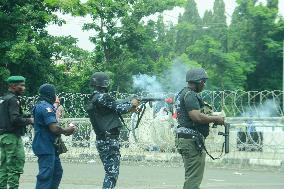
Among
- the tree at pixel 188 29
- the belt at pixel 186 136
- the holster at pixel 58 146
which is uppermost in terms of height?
the tree at pixel 188 29

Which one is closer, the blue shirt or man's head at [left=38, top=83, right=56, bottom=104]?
the blue shirt

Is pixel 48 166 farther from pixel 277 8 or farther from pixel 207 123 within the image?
pixel 277 8

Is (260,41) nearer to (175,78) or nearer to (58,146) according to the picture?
(175,78)

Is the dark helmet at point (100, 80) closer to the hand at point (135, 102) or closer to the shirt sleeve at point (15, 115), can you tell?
the hand at point (135, 102)

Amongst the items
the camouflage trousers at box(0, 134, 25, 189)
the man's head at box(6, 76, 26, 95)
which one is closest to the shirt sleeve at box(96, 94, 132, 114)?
the man's head at box(6, 76, 26, 95)

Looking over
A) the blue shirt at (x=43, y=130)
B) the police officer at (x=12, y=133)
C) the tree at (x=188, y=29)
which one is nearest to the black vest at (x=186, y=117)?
the blue shirt at (x=43, y=130)

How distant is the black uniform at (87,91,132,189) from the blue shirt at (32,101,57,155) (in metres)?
0.53

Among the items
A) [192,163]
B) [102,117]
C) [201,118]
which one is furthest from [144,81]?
[201,118]

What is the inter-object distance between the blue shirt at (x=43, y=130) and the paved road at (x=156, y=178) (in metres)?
3.24

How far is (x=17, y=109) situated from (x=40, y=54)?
55.5 ft

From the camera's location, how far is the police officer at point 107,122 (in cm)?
786

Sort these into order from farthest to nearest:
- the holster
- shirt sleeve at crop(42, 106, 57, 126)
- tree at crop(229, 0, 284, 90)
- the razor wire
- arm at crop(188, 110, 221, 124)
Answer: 1. tree at crop(229, 0, 284, 90)
2. the razor wire
3. the holster
4. shirt sleeve at crop(42, 106, 57, 126)
5. arm at crop(188, 110, 221, 124)

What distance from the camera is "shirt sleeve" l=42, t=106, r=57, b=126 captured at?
7969 millimetres

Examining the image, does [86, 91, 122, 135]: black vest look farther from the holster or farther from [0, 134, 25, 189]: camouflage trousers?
[0, 134, 25, 189]: camouflage trousers
